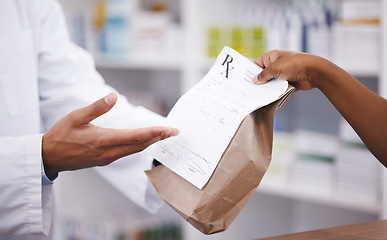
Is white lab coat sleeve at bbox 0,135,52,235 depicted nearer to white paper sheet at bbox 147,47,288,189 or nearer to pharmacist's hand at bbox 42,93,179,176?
pharmacist's hand at bbox 42,93,179,176

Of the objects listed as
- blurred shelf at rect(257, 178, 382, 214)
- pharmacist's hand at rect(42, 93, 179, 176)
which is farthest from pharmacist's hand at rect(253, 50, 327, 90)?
blurred shelf at rect(257, 178, 382, 214)

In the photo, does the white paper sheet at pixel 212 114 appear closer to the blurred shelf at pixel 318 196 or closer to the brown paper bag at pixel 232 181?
the brown paper bag at pixel 232 181

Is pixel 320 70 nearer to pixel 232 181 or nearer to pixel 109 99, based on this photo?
pixel 232 181

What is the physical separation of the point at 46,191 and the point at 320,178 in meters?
1.20

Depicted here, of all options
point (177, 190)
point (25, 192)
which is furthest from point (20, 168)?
point (177, 190)

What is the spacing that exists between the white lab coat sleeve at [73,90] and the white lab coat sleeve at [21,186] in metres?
0.34

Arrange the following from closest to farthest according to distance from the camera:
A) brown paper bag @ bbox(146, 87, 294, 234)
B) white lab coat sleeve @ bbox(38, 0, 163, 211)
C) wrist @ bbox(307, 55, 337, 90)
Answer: brown paper bag @ bbox(146, 87, 294, 234), wrist @ bbox(307, 55, 337, 90), white lab coat sleeve @ bbox(38, 0, 163, 211)

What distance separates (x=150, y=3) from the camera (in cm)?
285

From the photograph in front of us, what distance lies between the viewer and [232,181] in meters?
0.87

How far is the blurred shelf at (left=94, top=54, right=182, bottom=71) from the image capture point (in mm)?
2314

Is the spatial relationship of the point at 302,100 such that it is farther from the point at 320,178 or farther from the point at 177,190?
the point at 177,190

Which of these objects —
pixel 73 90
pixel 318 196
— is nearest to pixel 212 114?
pixel 73 90

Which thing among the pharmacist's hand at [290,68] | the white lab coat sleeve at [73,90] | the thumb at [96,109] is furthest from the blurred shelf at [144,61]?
the thumb at [96,109]

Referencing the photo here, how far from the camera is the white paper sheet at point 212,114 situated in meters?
0.88
